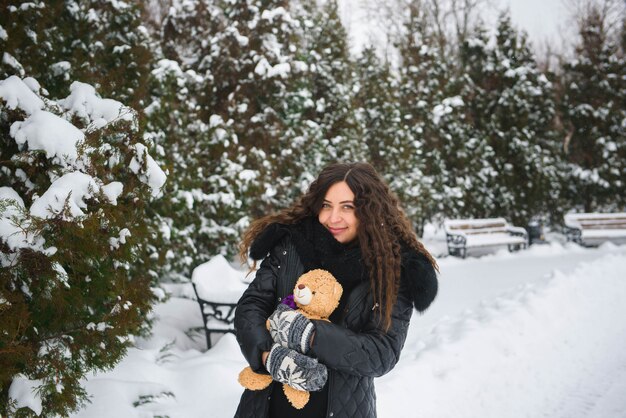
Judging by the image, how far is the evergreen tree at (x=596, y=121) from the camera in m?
14.6

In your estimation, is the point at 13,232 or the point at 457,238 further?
the point at 457,238

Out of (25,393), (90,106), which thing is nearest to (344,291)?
(25,393)

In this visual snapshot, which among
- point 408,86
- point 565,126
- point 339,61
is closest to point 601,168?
point 565,126

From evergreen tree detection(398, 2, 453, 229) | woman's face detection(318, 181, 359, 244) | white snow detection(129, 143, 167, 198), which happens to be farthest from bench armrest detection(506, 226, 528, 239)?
woman's face detection(318, 181, 359, 244)

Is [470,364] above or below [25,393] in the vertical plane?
below

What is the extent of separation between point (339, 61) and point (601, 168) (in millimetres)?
8656

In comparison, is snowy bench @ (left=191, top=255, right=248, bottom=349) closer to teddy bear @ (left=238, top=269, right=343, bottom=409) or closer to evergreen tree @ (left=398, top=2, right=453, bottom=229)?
teddy bear @ (left=238, top=269, right=343, bottom=409)

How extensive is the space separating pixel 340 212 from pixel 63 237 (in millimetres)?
1392

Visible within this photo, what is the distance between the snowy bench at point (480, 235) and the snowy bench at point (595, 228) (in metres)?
1.40

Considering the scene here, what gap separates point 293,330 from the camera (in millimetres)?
1751

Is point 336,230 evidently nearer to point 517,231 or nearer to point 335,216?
point 335,216

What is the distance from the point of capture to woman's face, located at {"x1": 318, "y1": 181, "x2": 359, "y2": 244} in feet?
6.77

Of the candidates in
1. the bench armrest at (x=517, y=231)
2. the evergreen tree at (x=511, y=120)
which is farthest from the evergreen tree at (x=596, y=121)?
the bench armrest at (x=517, y=231)

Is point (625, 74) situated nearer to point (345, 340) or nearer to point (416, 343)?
point (416, 343)
